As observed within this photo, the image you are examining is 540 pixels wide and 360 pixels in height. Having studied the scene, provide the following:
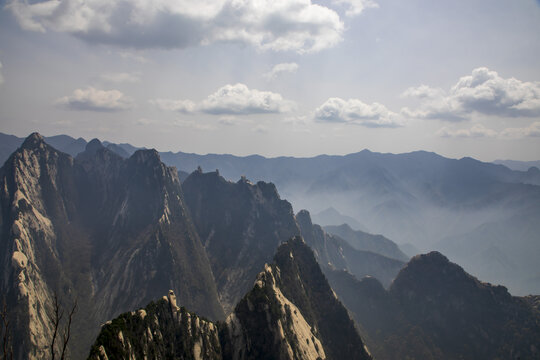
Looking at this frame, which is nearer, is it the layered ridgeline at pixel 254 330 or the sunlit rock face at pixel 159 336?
the sunlit rock face at pixel 159 336

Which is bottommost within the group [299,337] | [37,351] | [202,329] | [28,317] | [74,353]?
[74,353]

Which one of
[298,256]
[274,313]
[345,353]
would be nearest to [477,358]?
[345,353]

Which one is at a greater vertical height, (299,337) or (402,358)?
(299,337)

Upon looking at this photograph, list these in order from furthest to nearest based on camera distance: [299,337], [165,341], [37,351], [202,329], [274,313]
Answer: [37,351], [299,337], [274,313], [202,329], [165,341]

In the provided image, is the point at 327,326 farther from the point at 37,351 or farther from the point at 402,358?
the point at 37,351

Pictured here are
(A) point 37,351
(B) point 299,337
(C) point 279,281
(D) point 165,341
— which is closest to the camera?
(D) point 165,341

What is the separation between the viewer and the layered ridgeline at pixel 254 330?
281 feet

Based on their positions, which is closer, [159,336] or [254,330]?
[159,336]

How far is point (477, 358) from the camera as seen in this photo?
190m

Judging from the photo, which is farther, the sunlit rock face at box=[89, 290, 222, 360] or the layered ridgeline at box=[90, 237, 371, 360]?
the layered ridgeline at box=[90, 237, 371, 360]

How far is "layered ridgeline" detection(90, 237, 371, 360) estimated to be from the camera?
8562 cm

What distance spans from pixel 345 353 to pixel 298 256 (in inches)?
2041

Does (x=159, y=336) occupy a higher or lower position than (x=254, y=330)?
higher

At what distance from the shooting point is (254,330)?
110 meters
